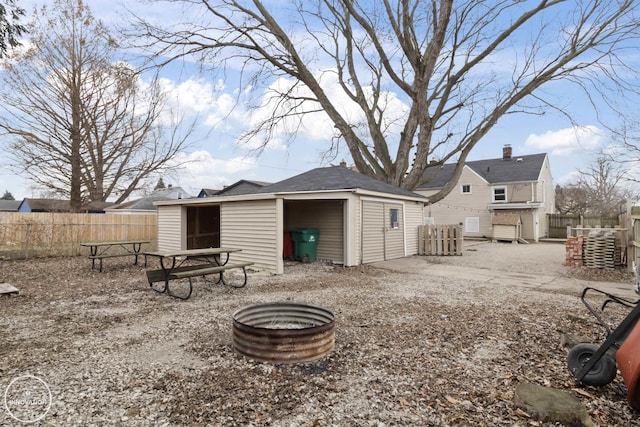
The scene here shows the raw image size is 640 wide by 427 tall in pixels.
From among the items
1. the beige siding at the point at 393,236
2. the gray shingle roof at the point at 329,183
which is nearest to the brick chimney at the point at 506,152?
the gray shingle roof at the point at 329,183

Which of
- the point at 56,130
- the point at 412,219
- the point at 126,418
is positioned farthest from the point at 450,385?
the point at 56,130

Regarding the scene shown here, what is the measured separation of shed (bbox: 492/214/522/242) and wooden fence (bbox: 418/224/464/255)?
9.81m

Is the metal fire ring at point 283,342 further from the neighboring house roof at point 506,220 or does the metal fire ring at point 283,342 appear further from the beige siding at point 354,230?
the neighboring house roof at point 506,220

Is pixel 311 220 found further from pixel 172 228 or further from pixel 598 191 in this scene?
pixel 598 191

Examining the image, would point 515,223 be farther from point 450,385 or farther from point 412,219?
point 450,385

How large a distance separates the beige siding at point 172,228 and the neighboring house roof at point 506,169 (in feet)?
51.9

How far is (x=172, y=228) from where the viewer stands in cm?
1299

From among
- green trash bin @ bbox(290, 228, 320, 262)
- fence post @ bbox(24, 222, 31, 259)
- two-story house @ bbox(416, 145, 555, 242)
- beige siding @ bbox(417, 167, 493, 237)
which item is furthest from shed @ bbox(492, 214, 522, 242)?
fence post @ bbox(24, 222, 31, 259)

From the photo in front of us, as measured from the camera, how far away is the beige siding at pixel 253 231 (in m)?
9.27

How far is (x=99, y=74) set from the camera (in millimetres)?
17703

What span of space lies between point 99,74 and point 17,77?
3.35m

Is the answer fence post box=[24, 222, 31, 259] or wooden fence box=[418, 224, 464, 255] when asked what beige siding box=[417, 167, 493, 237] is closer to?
wooden fence box=[418, 224, 464, 255]

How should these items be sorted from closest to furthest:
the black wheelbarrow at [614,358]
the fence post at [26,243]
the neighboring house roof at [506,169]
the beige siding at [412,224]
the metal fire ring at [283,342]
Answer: the black wheelbarrow at [614,358], the metal fire ring at [283,342], the fence post at [26,243], the beige siding at [412,224], the neighboring house roof at [506,169]

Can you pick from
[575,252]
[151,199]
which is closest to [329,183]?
[575,252]
